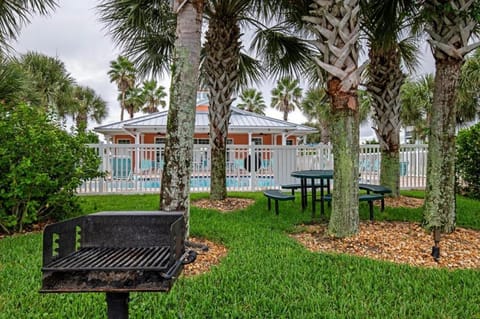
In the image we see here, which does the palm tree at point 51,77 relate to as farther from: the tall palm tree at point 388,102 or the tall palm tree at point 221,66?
the tall palm tree at point 388,102

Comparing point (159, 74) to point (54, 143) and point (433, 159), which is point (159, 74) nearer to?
point (54, 143)

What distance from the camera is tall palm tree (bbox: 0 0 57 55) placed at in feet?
20.0

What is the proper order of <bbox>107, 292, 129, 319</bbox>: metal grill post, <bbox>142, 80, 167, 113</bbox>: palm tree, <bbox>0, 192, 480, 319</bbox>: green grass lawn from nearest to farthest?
1. <bbox>107, 292, 129, 319</bbox>: metal grill post
2. <bbox>0, 192, 480, 319</bbox>: green grass lawn
3. <bbox>142, 80, 167, 113</bbox>: palm tree

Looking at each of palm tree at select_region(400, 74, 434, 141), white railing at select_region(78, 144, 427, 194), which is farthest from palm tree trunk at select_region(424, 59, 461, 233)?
palm tree at select_region(400, 74, 434, 141)

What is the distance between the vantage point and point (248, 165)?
11750 mm

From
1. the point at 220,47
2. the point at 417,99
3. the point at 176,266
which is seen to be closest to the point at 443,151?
the point at 176,266

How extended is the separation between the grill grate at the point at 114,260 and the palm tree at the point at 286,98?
33.1m

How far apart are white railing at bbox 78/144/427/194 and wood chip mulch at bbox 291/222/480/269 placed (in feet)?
19.9

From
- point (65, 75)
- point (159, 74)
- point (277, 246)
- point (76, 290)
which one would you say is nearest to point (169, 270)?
point (76, 290)

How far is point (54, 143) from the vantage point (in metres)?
5.41

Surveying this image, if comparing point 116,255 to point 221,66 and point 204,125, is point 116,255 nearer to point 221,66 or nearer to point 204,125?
point 221,66

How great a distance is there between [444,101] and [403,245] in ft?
7.57

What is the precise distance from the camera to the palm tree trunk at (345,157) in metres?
4.59

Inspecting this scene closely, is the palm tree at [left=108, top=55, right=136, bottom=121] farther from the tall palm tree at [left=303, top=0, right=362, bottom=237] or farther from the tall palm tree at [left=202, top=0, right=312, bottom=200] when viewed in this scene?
the tall palm tree at [left=303, top=0, right=362, bottom=237]
